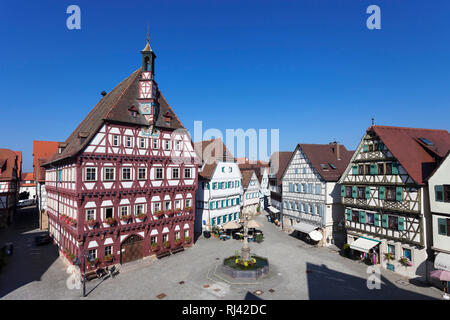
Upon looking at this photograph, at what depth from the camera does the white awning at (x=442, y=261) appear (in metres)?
17.9

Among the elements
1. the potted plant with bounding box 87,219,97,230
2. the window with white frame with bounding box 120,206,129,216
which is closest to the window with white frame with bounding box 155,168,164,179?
the window with white frame with bounding box 120,206,129,216

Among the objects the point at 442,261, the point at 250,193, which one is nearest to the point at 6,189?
the point at 250,193

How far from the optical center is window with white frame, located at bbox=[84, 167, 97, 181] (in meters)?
22.1

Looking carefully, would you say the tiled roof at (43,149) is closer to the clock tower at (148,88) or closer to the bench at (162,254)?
the clock tower at (148,88)

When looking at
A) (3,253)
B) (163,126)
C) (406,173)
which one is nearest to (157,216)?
(163,126)

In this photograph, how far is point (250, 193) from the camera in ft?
171

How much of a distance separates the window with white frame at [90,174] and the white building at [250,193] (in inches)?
1237

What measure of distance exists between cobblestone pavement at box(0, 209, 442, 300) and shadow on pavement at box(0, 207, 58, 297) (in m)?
0.08

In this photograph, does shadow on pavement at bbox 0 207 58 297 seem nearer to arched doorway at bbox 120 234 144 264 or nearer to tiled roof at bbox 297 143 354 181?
arched doorway at bbox 120 234 144 264

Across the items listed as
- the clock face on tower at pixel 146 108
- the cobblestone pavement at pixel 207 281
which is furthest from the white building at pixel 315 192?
the clock face on tower at pixel 146 108

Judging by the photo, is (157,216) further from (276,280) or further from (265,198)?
(265,198)

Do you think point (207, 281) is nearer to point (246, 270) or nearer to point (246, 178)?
point (246, 270)

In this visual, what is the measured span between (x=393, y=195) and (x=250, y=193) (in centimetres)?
3128

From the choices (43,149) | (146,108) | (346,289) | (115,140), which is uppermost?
(146,108)
